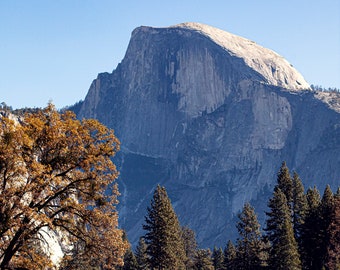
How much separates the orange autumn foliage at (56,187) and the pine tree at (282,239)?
40492 mm

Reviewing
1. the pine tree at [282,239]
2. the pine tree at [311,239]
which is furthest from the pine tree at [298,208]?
the pine tree at [282,239]

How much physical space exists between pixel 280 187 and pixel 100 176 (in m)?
50.9

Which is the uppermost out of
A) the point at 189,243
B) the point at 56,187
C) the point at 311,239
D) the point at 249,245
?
the point at 189,243

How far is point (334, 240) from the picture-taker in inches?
2474

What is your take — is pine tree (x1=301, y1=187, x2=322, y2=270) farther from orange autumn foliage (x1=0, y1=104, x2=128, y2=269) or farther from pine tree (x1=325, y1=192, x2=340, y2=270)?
orange autumn foliage (x1=0, y1=104, x2=128, y2=269)

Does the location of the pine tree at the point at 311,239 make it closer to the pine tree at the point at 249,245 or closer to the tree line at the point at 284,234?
the tree line at the point at 284,234

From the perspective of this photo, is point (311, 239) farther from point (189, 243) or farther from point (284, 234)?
point (189, 243)

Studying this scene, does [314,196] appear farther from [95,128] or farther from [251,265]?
[95,128]

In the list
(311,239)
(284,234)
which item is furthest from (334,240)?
→ (284,234)

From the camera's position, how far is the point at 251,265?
214 ft

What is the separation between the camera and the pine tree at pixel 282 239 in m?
58.9

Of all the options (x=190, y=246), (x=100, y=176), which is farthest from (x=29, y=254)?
(x=190, y=246)

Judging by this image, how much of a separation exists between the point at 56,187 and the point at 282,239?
141 ft

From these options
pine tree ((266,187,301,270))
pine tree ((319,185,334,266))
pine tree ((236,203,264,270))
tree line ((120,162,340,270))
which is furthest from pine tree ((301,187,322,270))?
pine tree ((236,203,264,270))
